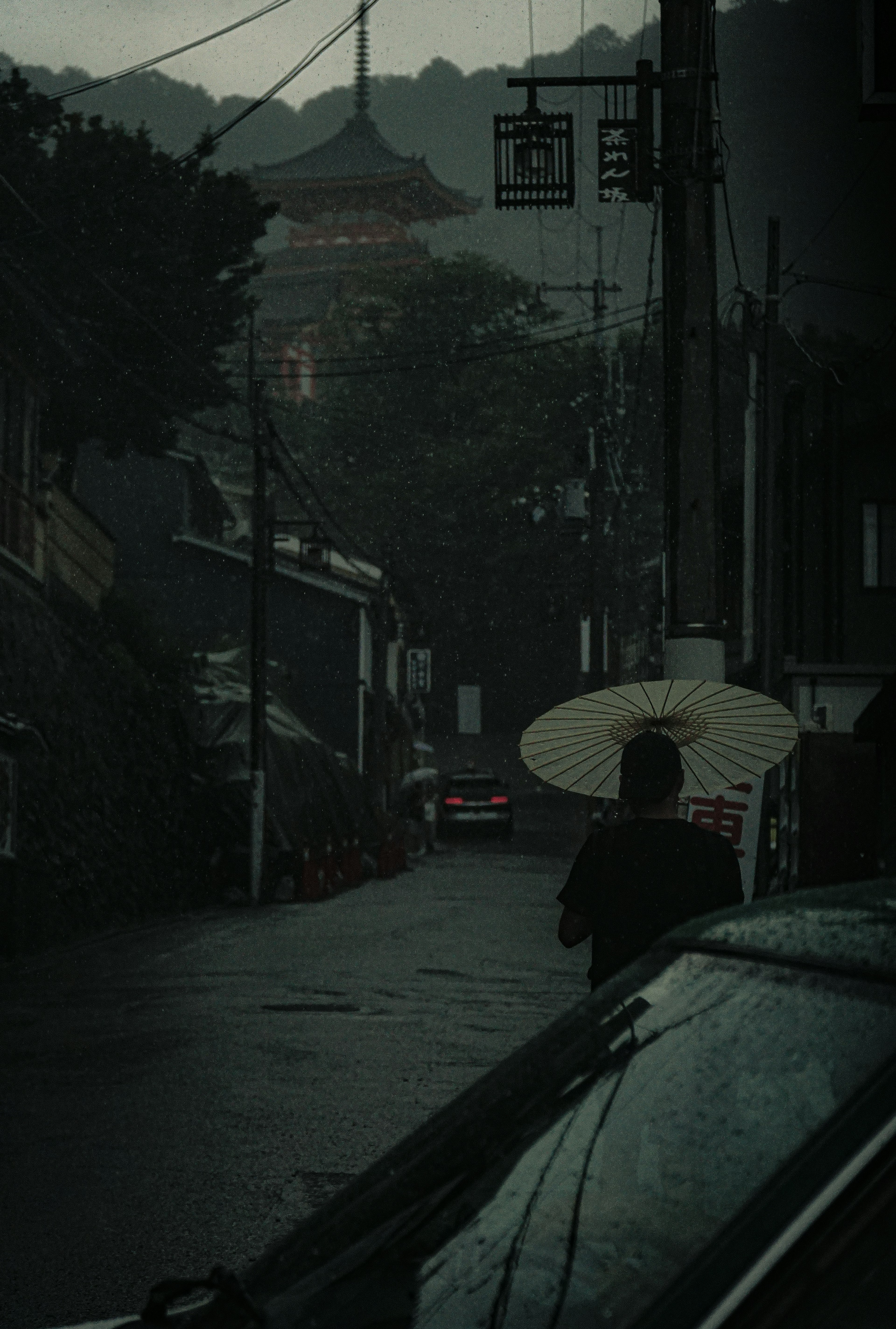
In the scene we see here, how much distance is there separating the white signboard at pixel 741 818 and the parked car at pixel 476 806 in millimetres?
37556

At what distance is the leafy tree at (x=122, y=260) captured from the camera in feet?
78.5

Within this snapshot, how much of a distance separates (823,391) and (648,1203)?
26.7 metres

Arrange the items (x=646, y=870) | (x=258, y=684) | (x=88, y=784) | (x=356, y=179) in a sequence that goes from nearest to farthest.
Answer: (x=646, y=870) → (x=88, y=784) → (x=258, y=684) → (x=356, y=179)

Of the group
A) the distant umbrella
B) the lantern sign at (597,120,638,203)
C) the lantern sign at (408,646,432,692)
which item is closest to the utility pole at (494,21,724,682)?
the lantern sign at (597,120,638,203)

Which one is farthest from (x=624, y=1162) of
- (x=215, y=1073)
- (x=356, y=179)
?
(x=356, y=179)

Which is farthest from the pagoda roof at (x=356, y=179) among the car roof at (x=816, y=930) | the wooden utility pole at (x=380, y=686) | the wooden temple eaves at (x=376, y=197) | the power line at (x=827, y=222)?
the car roof at (x=816, y=930)

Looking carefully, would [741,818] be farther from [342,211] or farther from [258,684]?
[342,211]

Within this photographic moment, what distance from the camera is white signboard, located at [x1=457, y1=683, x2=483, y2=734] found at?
225 ft

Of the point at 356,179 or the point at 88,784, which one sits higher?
the point at 356,179

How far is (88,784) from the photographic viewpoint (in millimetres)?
20594

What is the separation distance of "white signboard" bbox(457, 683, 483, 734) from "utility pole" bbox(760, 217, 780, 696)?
4542 cm

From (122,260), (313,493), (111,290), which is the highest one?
(122,260)

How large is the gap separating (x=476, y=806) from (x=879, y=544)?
2165 cm

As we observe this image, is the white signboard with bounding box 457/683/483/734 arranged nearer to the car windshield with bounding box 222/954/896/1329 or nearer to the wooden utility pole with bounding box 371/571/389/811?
the wooden utility pole with bounding box 371/571/389/811
